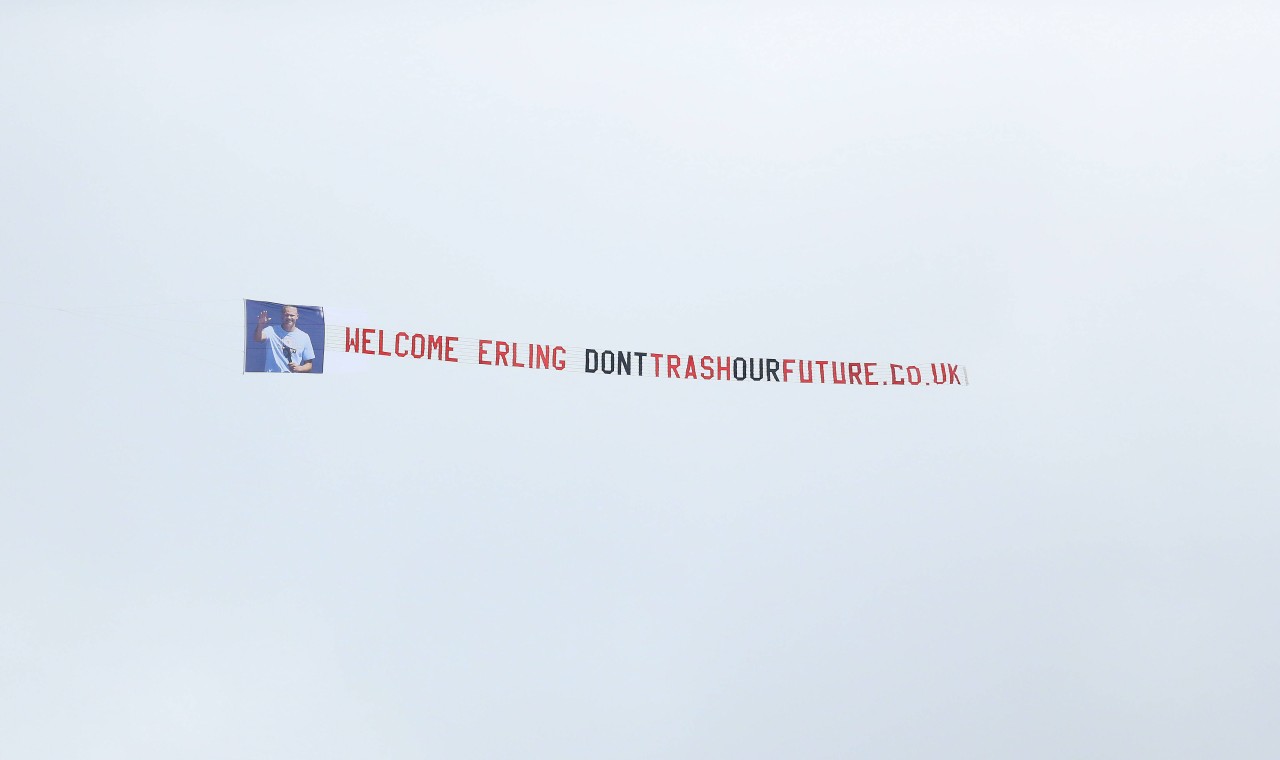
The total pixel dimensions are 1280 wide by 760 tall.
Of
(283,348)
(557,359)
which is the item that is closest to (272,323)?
(283,348)

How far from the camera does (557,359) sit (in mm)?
4316

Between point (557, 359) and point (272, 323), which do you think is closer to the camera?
point (272, 323)

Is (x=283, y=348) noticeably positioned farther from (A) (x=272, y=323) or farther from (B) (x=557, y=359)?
(B) (x=557, y=359)

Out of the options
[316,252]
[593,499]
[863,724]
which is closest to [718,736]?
[863,724]

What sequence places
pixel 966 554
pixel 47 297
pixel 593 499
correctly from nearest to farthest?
1. pixel 47 297
2. pixel 593 499
3. pixel 966 554

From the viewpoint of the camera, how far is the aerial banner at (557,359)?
12.8 feet

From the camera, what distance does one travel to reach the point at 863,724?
4477 millimetres

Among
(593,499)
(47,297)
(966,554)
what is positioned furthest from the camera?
(966,554)

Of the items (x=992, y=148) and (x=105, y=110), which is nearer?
(x=105, y=110)

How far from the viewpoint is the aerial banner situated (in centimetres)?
389

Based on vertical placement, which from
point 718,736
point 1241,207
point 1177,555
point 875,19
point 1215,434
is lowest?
point 718,736

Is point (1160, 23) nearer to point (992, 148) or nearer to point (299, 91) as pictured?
point (992, 148)

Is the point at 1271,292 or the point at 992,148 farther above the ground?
the point at 992,148

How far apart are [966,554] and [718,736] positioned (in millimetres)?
1236
